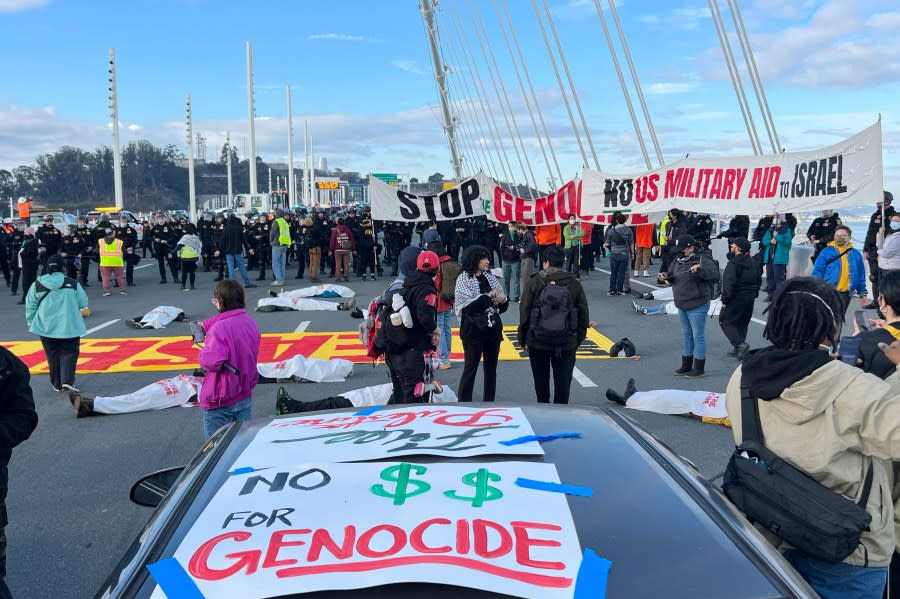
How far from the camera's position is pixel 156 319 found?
43.9 feet

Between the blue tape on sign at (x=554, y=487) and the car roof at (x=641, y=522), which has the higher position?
the blue tape on sign at (x=554, y=487)

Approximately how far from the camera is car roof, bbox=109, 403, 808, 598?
1678 mm

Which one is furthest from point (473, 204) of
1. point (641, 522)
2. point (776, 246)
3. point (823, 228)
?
point (641, 522)

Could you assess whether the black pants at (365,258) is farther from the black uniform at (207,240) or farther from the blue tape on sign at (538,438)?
the blue tape on sign at (538,438)

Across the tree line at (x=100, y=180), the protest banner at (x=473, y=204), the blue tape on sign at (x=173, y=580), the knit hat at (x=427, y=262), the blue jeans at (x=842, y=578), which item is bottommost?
the blue jeans at (x=842, y=578)

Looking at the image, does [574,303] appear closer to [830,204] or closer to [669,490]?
[669,490]

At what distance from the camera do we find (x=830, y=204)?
10141mm

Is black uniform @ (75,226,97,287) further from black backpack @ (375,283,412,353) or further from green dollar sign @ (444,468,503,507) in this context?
green dollar sign @ (444,468,503,507)

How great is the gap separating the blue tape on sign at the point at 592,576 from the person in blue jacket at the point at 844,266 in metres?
9.84

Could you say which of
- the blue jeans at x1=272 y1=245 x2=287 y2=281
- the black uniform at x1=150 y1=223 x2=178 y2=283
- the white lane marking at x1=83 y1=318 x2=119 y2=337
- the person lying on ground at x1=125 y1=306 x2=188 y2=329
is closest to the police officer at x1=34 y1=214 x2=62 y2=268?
the black uniform at x1=150 y1=223 x2=178 y2=283

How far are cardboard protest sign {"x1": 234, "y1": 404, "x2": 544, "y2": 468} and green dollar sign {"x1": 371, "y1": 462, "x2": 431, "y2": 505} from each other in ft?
0.38

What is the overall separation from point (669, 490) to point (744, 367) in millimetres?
823

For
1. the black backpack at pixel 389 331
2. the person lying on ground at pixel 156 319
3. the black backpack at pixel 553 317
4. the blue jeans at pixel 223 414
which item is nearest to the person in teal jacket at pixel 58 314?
the blue jeans at pixel 223 414

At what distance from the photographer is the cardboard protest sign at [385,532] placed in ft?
5.41
